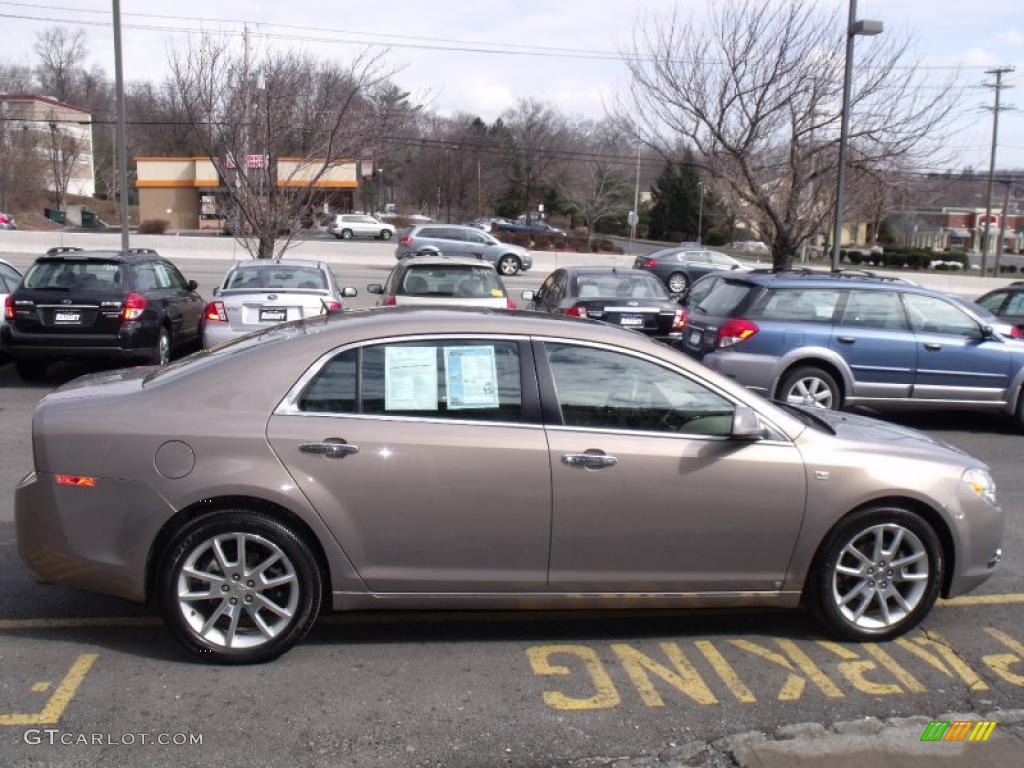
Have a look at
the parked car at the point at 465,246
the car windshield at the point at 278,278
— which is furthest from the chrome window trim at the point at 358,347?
the parked car at the point at 465,246

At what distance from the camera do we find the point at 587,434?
428 centimetres

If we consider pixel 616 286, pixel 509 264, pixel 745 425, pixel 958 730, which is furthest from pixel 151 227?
pixel 958 730

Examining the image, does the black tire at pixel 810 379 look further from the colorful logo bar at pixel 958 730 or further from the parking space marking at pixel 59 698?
the parking space marking at pixel 59 698

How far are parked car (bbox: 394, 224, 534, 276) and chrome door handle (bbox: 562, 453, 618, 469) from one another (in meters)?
32.0

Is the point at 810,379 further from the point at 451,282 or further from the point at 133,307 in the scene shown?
the point at 133,307

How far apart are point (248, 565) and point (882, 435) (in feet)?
10.2

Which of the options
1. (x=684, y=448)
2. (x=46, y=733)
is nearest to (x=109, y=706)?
(x=46, y=733)

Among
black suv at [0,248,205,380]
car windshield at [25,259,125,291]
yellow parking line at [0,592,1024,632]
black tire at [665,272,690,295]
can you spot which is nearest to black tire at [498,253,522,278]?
black tire at [665,272,690,295]

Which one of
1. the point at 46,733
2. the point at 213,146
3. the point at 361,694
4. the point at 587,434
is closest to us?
the point at 46,733

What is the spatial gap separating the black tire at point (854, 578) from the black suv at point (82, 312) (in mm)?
9290

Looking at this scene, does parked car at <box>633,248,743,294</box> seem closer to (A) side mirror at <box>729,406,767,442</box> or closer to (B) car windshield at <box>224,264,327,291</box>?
(B) car windshield at <box>224,264,327,291</box>

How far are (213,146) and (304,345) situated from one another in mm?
17060

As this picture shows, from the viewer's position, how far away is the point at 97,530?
13.4 feet

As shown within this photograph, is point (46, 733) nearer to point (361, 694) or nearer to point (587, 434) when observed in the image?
point (361, 694)
